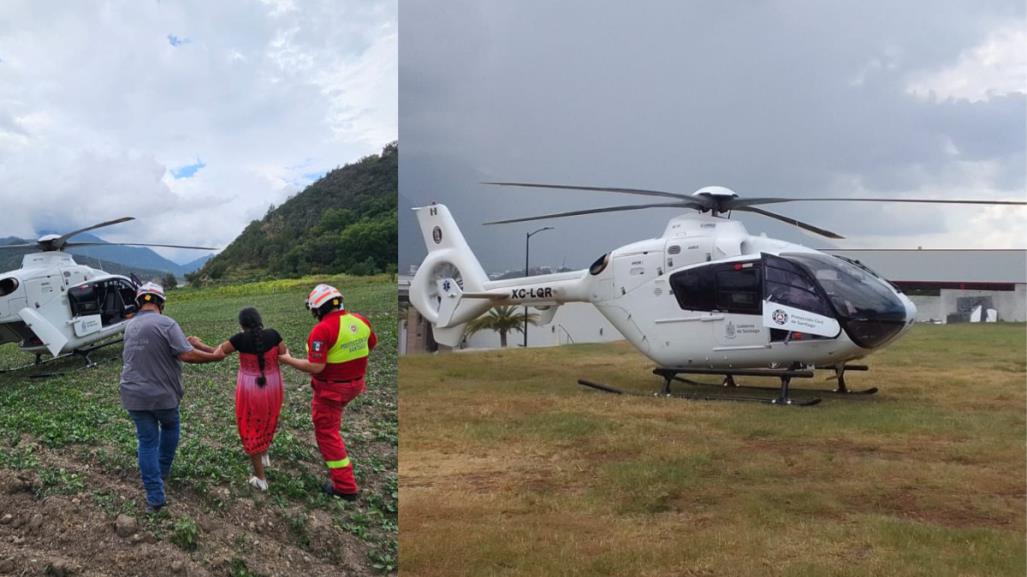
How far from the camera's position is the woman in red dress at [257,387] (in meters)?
3.59

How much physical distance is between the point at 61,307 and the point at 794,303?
8018 millimetres

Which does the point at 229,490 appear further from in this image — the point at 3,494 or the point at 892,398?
the point at 892,398

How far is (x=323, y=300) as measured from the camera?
152 inches

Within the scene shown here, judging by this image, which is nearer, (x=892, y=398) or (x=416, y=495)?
(x=416, y=495)

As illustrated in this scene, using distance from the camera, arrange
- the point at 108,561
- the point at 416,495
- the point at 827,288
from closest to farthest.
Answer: the point at 108,561
the point at 416,495
the point at 827,288

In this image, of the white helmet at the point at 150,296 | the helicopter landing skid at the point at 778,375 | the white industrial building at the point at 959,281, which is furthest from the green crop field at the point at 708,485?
the white industrial building at the point at 959,281

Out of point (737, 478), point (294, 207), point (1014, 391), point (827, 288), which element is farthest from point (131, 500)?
point (1014, 391)

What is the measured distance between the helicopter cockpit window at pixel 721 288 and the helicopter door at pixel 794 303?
0.19 meters

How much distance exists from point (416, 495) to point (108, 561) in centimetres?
286

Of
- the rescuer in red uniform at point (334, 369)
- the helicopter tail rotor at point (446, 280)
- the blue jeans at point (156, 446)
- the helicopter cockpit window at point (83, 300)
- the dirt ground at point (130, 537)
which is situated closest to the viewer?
the dirt ground at point (130, 537)

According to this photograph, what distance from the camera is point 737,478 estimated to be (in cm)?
648

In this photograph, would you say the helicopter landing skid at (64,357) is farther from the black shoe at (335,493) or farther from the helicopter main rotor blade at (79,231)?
the black shoe at (335,493)

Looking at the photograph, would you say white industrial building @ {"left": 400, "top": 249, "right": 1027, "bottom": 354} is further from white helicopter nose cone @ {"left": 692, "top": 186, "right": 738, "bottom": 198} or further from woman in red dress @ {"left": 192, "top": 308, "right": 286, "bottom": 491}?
woman in red dress @ {"left": 192, "top": 308, "right": 286, "bottom": 491}

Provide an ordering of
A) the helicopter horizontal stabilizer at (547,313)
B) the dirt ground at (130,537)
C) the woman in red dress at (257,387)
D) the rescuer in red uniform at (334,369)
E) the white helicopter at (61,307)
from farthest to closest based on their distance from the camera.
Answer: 1. the helicopter horizontal stabilizer at (547,313)
2. the white helicopter at (61,307)
3. the rescuer in red uniform at (334,369)
4. the woman in red dress at (257,387)
5. the dirt ground at (130,537)
